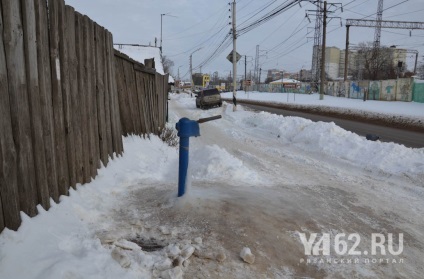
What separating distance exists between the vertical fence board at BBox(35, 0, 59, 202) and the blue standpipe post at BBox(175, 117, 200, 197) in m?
1.43

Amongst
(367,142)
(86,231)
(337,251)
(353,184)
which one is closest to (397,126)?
(367,142)

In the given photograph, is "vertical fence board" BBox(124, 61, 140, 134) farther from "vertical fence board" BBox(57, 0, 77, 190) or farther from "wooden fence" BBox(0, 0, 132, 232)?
"vertical fence board" BBox(57, 0, 77, 190)

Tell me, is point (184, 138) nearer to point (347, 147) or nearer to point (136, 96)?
point (136, 96)

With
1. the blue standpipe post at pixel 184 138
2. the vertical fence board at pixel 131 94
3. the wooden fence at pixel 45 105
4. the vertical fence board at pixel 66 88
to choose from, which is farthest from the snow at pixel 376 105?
the vertical fence board at pixel 66 88

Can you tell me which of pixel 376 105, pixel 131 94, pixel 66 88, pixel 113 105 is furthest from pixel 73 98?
pixel 376 105

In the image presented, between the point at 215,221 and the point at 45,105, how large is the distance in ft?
6.92

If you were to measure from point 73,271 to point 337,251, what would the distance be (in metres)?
2.47

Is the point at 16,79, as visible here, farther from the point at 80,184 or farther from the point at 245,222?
the point at 245,222

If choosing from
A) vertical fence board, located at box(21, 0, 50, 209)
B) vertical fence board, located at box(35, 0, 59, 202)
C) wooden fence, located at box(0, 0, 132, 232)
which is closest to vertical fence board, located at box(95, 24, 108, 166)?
wooden fence, located at box(0, 0, 132, 232)

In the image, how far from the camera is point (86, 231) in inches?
135

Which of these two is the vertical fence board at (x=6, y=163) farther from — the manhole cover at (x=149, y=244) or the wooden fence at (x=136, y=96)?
the wooden fence at (x=136, y=96)

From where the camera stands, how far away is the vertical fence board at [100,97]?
18.1ft

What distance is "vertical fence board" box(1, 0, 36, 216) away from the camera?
2996 millimetres

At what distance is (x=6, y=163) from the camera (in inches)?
114
